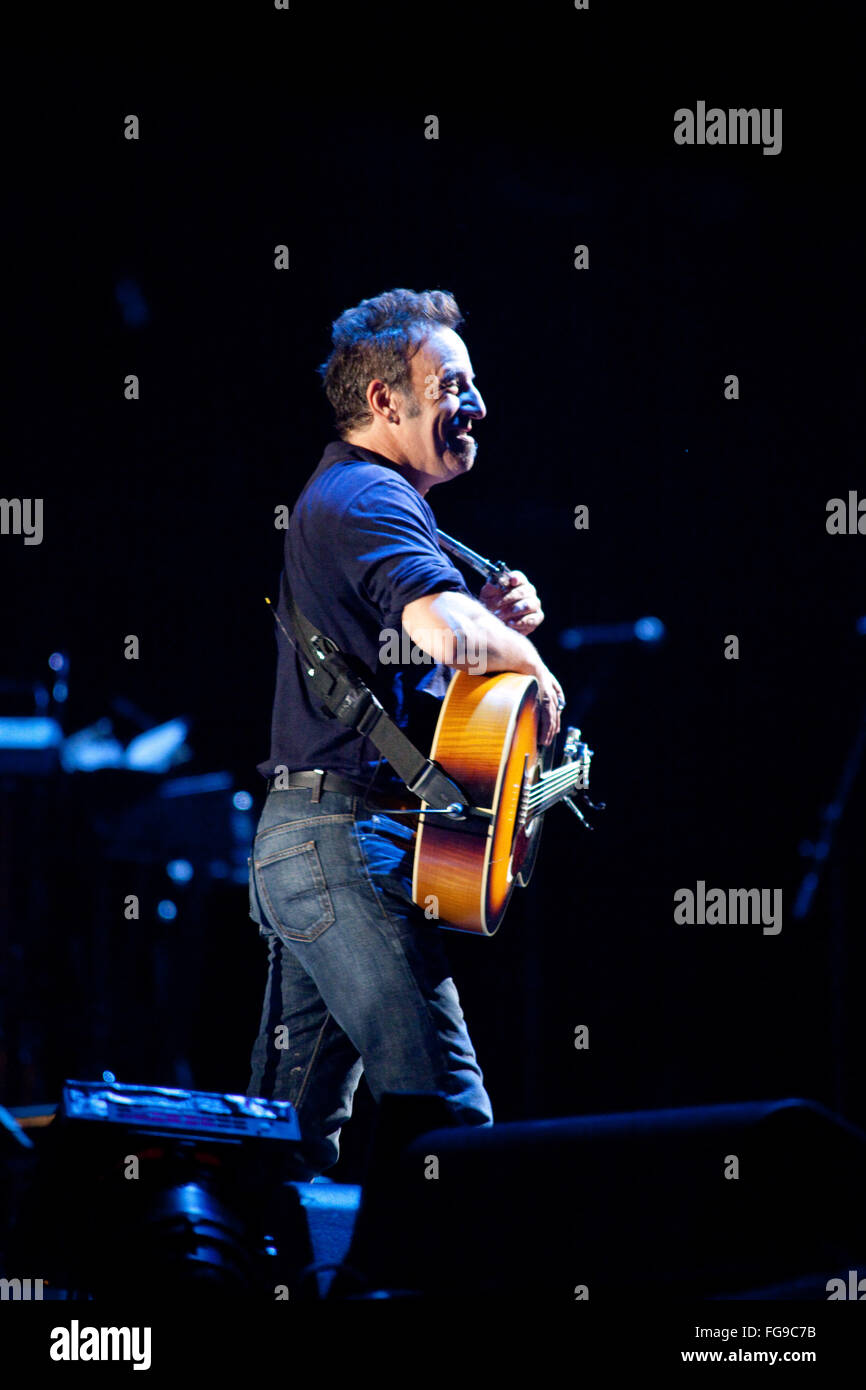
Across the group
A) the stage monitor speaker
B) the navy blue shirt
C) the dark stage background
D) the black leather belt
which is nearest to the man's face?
the navy blue shirt

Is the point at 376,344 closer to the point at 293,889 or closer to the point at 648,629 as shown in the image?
the point at 293,889

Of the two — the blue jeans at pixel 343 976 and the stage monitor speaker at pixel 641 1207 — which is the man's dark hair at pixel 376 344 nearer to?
the blue jeans at pixel 343 976

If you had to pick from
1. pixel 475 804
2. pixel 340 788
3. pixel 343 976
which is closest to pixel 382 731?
pixel 340 788

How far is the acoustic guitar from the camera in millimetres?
2785

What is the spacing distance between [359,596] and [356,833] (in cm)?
48

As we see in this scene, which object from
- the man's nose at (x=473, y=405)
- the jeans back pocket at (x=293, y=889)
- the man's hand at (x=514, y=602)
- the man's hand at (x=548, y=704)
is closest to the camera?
the jeans back pocket at (x=293, y=889)

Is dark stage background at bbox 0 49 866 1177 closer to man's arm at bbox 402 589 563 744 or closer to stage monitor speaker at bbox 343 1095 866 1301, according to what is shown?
man's arm at bbox 402 589 563 744

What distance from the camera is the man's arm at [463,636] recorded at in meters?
2.68

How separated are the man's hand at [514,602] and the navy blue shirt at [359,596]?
1.33 ft

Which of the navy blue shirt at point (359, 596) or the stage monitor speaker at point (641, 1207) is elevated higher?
the navy blue shirt at point (359, 596)

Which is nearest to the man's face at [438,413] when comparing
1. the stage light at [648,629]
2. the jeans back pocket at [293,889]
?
the jeans back pocket at [293,889]

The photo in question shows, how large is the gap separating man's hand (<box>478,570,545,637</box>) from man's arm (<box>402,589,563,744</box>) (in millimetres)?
377
